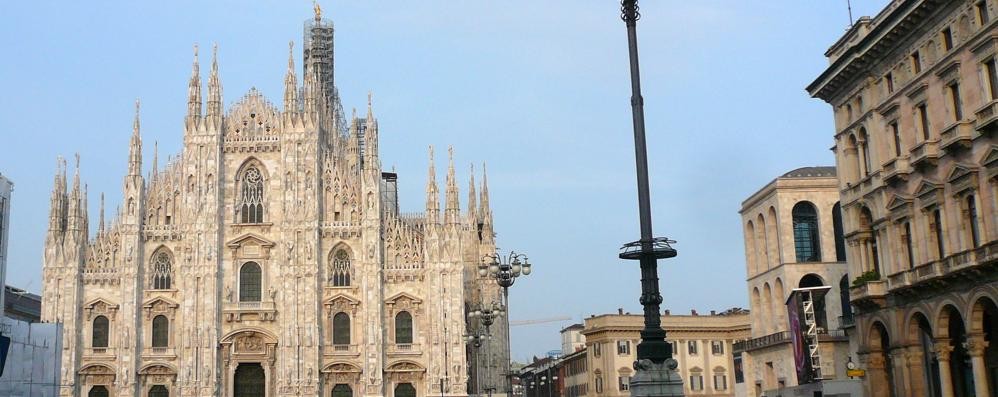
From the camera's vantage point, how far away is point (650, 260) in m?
20.8

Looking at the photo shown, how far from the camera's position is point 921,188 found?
120ft

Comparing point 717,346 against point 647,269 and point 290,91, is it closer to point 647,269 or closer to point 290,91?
point 290,91

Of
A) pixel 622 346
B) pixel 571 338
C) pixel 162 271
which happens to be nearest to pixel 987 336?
pixel 162 271

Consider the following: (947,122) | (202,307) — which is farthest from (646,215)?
(202,307)

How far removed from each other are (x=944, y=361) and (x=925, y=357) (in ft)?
9.73

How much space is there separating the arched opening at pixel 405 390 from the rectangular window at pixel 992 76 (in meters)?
33.6

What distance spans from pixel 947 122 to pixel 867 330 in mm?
10131

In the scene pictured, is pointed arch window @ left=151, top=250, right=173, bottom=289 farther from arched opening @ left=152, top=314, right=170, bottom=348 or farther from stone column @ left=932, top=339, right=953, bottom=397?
stone column @ left=932, top=339, right=953, bottom=397

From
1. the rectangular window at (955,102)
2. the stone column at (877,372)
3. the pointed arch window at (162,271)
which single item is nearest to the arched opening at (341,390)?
the pointed arch window at (162,271)

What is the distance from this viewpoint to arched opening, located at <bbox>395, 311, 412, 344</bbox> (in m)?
57.2

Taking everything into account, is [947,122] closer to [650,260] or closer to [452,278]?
[650,260]

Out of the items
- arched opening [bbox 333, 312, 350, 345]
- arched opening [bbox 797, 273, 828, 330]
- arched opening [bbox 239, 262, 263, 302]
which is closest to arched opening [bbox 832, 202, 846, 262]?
arched opening [bbox 797, 273, 828, 330]

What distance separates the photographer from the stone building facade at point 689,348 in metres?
85.1

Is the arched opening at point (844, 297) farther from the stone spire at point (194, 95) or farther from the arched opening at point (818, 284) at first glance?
the stone spire at point (194, 95)
